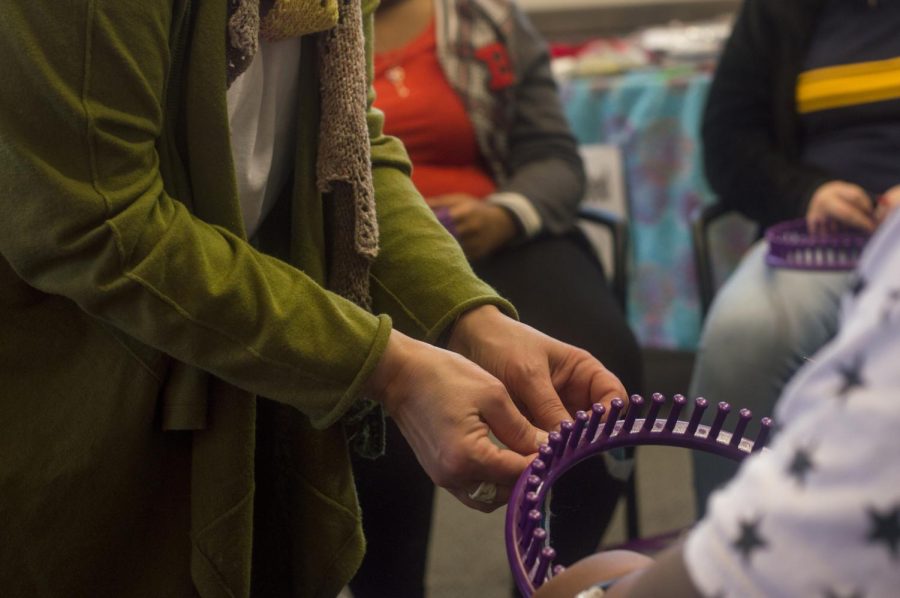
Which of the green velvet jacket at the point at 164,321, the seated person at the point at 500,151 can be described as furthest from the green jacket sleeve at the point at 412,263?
the seated person at the point at 500,151

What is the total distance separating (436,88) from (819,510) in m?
1.11

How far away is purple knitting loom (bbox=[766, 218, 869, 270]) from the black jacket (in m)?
0.08

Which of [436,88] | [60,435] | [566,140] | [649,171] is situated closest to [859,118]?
[566,140]

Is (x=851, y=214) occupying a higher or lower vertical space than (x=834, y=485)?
lower

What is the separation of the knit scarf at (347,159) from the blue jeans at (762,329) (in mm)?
430

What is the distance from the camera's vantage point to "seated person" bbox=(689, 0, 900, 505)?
4.06 ft

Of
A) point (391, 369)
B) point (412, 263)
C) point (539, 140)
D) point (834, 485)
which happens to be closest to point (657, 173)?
point (539, 140)

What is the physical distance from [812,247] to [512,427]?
750 millimetres

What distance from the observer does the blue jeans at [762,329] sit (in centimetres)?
115

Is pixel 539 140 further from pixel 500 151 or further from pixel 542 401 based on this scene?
pixel 542 401

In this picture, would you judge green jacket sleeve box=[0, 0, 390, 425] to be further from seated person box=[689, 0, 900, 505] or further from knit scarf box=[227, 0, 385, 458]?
seated person box=[689, 0, 900, 505]

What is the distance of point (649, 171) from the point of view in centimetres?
221

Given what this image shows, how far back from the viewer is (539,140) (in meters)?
1.47

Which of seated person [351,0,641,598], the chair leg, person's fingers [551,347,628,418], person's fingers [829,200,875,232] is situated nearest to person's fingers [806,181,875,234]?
person's fingers [829,200,875,232]
